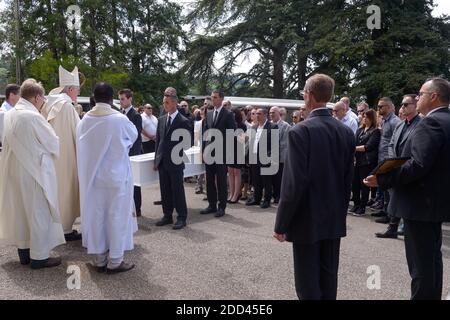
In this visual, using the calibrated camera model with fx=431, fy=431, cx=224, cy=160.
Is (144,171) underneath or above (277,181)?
above

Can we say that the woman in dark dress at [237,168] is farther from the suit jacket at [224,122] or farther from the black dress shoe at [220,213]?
the black dress shoe at [220,213]

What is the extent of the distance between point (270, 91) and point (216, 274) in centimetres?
2184

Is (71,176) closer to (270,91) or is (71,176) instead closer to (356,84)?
(356,84)

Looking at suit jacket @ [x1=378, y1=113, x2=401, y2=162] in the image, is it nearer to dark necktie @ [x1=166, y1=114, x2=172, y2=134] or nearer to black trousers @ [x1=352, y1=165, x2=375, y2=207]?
black trousers @ [x1=352, y1=165, x2=375, y2=207]

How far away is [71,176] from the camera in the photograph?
5703 millimetres

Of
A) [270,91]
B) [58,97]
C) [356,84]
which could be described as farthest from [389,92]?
[58,97]

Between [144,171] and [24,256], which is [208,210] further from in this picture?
[24,256]

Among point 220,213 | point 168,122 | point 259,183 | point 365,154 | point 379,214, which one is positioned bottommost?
point 379,214

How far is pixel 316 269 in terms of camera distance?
10.3 ft

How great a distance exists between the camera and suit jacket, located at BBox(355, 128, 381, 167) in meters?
7.34

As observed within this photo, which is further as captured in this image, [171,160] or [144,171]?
[144,171]

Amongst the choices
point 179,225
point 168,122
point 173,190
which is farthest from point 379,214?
point 168,122

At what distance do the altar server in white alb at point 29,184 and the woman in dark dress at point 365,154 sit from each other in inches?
198

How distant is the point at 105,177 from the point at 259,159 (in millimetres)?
4350
